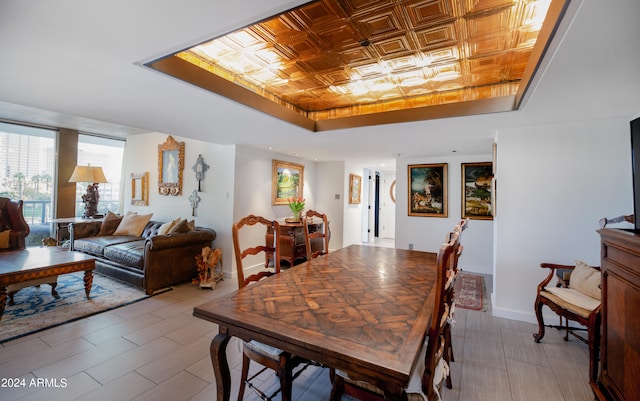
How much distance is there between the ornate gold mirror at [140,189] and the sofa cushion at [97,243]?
3.88ft

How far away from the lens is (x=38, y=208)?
17.5 feet

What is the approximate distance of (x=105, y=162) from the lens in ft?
20.6

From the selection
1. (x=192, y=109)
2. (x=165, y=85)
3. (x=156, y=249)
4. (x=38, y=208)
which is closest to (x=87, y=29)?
(x=165, y=85)

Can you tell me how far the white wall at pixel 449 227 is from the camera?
487 centimetres

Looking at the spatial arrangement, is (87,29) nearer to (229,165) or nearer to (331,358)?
(331,358)

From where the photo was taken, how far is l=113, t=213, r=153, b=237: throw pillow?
15.9ft

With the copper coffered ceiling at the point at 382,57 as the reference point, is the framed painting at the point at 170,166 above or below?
below

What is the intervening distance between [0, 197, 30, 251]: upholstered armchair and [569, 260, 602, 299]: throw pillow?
262 inches

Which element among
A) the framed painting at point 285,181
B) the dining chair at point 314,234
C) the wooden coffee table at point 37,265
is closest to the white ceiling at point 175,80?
the dining chair at point 314,234

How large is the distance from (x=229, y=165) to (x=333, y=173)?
2.72m

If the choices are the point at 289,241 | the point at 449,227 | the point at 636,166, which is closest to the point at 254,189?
the point at 289,241

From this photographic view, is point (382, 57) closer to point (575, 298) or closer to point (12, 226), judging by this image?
point (575, 298)

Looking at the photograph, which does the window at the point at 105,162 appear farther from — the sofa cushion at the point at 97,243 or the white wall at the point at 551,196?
the white wall at the point at 551,196

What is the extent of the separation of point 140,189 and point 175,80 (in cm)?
469
